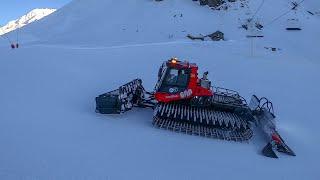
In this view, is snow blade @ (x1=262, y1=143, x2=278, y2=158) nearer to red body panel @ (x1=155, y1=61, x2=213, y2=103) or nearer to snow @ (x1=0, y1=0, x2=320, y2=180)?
snow @ (x1=0, y1=0, x2=320, y2=180)

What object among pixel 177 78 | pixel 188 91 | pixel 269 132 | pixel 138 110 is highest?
pixel 177 78

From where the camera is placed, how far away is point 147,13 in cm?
3228

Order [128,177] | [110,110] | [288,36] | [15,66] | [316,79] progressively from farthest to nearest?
[288,36], [316,79], [15,66], [110,110], [128,177]

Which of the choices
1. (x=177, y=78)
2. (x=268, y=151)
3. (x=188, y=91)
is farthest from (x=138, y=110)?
(x=268, y=151)

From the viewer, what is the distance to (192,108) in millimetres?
12797

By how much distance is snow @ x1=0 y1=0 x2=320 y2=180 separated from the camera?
902 cm

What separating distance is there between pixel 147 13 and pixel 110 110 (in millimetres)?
21247

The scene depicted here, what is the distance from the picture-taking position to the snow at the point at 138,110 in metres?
9.02

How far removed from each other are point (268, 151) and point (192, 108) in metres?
2.94

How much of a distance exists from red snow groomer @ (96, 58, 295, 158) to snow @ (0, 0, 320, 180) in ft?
1.14

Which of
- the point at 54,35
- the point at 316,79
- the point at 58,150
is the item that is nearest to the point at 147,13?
the point at 54,35

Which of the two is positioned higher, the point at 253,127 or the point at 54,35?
the point at 54,35

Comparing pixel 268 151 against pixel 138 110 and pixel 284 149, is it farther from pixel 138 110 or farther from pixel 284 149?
pixel 138 110

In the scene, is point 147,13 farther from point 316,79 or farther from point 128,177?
point 128,177
